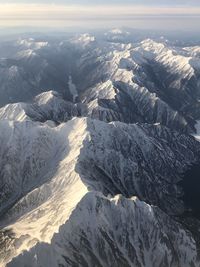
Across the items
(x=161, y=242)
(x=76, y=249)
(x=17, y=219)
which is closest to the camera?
(x=76, y=249)

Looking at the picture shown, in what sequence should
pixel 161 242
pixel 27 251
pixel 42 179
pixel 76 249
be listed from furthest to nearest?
pixel 42 179 → pixel 161 242 → pixel 76 249 → pixel 27 251

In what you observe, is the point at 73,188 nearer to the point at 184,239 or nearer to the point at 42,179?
the point at 42,179

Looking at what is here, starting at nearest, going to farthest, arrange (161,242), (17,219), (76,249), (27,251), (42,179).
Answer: (27,251) → (76,249) → (161,242) → (17,219) → (42,179)

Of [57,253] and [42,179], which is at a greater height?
[57,253]

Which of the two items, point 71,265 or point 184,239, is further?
point 184,239

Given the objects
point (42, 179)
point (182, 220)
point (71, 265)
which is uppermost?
point (71, 265)

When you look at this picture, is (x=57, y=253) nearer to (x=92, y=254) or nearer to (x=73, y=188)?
(x=92, y=254)

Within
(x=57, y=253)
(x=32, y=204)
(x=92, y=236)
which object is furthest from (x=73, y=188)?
(x=57, y=253)

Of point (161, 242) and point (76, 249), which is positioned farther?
point (161, 242)

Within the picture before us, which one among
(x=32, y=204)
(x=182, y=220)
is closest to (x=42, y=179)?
(x=32, y=204)
